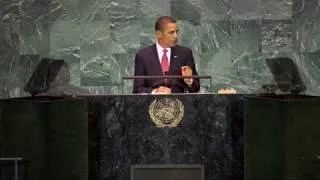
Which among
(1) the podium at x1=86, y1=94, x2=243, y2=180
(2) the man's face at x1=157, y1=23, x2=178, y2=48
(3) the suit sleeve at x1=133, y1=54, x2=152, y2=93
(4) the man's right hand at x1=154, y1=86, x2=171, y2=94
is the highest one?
(2) the man's face at x1=157, y1=23, x2=178, y2=48

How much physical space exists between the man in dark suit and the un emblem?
845 mm

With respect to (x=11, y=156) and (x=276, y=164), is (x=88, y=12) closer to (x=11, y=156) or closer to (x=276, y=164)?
(x=11, y=156)

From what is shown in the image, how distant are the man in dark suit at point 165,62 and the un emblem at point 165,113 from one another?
845 mm

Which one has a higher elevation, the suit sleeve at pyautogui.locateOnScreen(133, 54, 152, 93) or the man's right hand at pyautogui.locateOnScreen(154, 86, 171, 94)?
the suit sleeve at pyautogui.locateOnScreen(133, 54, 152, 93)

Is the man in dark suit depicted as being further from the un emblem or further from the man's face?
the un emblem

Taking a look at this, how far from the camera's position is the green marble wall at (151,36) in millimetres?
10664

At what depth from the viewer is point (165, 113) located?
23.4ft

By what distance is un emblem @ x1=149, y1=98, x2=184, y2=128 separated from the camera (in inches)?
281

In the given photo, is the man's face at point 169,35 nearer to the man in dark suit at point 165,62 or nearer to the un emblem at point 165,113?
the man in dark suit at point 165,62

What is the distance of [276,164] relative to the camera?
22.7ft

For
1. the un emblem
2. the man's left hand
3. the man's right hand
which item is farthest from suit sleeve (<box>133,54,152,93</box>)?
the un emblem

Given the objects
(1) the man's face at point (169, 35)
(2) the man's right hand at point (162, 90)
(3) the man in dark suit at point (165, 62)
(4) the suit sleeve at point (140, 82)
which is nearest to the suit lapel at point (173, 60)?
(3) the man in dark suit at point (165, 62)

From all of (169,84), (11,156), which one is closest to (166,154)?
(169,84)

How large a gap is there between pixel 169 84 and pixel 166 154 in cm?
107
